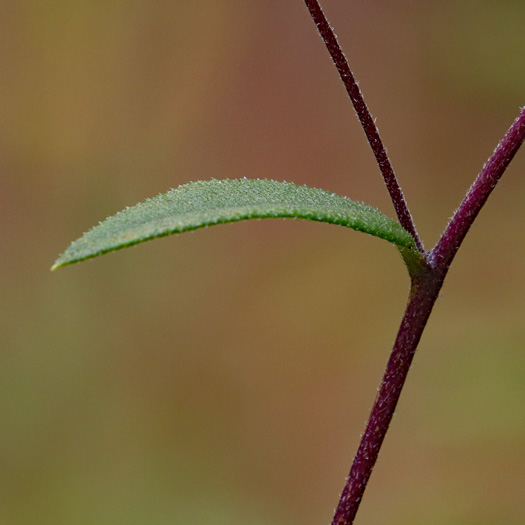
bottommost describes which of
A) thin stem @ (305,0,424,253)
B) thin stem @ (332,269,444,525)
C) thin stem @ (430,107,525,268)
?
thin stem @ (332,269,444,525)

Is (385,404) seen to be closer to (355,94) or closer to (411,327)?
(411,327)

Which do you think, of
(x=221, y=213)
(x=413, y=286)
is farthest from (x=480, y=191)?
(x=221, y=213)

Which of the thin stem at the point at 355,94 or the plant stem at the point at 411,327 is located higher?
the thin stem at the point at 355,94

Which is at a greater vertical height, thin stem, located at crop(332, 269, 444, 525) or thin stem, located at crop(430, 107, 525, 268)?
thin stem, located at crop(430, 107, 525, 268)

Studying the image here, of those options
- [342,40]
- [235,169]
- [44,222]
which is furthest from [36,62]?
[342,40]
